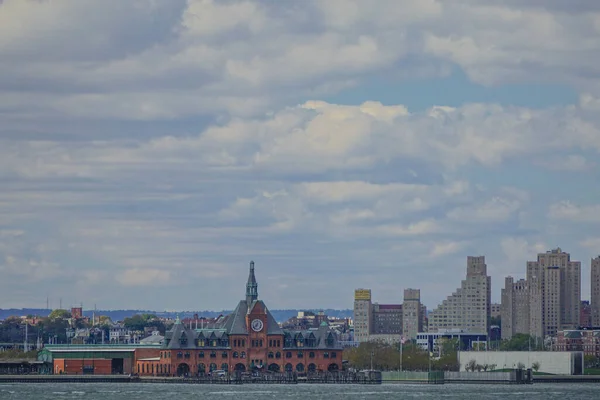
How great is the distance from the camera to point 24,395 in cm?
18612

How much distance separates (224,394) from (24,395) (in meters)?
22.7

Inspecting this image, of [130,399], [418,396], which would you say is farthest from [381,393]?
[130,399]

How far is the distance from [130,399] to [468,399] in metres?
36.7

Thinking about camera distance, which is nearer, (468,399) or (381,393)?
(468,399)

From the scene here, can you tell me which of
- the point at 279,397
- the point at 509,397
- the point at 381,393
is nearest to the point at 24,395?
the point at 279,397

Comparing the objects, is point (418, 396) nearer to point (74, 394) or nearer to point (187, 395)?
point (187, 395)

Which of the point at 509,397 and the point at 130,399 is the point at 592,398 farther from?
the point at 130,399

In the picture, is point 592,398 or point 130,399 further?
point 592,398

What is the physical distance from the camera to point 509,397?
188 m

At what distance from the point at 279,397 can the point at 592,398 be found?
36.1 meters

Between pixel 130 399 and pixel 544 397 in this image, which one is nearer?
pixel 130 399

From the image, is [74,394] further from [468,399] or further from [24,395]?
[468,399]

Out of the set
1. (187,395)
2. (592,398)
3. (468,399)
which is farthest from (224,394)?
(592,398)

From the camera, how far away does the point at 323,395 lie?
185m
